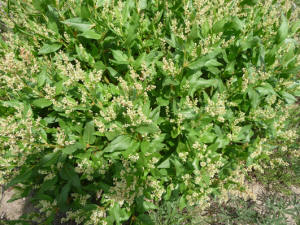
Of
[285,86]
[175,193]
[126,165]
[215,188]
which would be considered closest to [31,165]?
[126,165]

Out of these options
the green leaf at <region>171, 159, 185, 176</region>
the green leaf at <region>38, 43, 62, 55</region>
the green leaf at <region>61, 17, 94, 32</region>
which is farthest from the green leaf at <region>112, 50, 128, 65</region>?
the green leaf at <region>171, 159, 185, 176</region>

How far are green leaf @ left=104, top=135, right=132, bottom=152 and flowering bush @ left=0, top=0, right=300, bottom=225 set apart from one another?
0.02 m

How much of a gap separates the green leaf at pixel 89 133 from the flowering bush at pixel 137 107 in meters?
0.02

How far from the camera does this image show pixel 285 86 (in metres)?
3.87

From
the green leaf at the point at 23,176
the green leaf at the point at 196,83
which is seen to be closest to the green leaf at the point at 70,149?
the green leaf at the point at 23,176

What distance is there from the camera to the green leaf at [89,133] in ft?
10.5

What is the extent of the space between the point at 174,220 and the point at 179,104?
7.85 feet

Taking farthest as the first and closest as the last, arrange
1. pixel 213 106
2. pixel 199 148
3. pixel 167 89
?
1. pixel 167 89
2. pixel 199 148
3. pixel 213 106

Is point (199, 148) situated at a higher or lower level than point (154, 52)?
lower

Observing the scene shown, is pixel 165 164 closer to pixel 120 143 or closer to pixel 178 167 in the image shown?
pixel 178 167

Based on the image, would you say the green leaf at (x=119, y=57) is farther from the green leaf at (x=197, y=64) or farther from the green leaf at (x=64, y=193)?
the green leaf at (x=64, y=193)

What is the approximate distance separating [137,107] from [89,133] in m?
0.88

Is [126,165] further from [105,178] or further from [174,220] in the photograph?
[174,220]

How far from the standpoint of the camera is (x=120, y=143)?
10.5 ft
